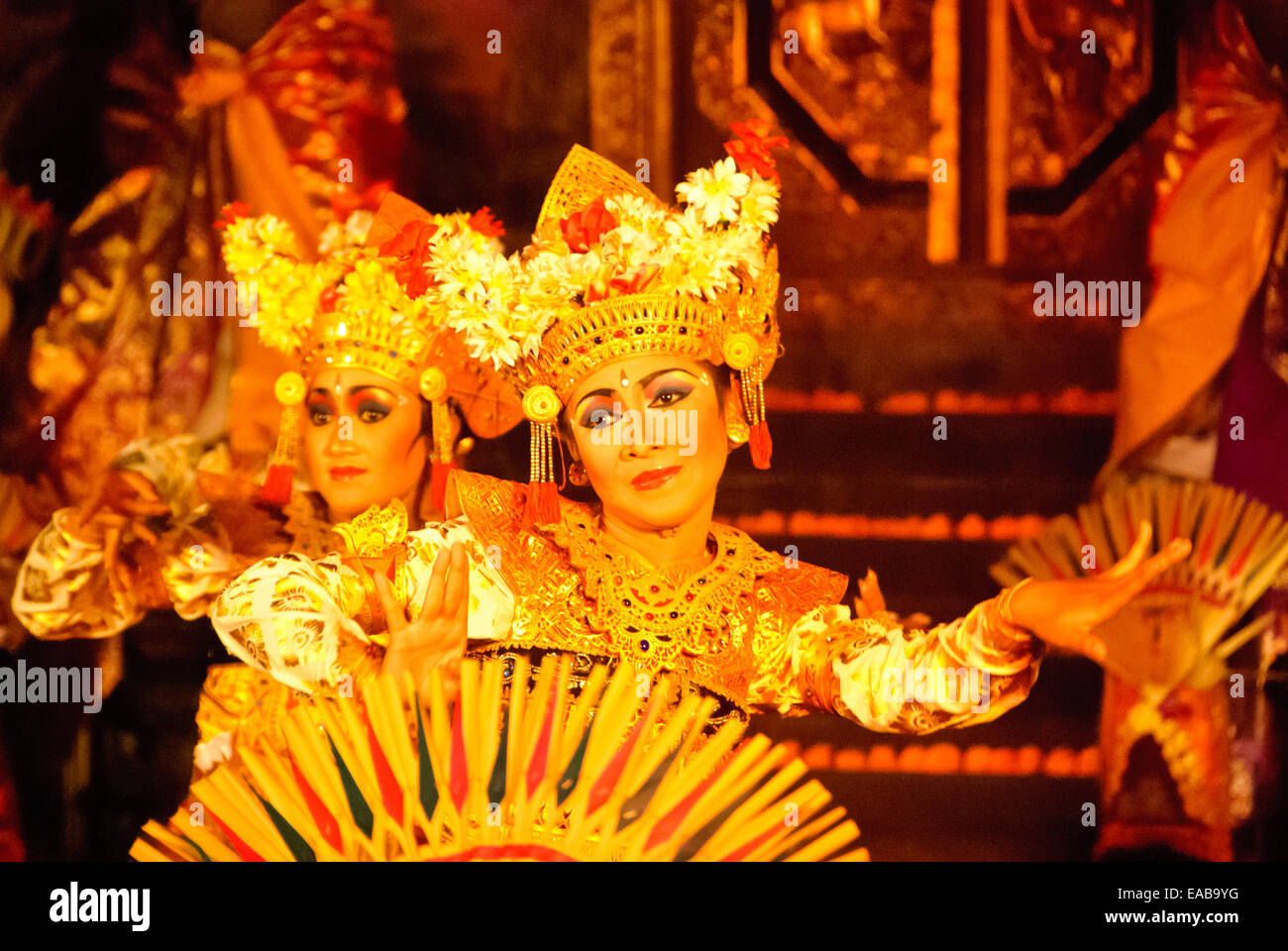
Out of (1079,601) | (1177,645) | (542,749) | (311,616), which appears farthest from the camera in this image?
(1177,645)

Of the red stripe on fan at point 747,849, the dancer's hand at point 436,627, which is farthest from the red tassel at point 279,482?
the red stripe on fan at point 747,849

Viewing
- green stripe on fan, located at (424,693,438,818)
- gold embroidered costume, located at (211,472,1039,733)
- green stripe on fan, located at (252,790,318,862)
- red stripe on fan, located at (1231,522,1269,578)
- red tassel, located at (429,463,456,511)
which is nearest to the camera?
gold embroidered costume, located at (211,472,1039,733)

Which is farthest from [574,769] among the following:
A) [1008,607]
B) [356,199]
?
[356,199]

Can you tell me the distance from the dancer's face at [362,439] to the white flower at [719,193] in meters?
0.84

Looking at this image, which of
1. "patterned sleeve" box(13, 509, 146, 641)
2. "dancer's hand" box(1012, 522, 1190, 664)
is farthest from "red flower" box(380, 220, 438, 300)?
"dancer's hand" box(1012, 522, 1190, 664)

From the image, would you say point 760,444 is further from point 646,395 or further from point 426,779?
point 426,779

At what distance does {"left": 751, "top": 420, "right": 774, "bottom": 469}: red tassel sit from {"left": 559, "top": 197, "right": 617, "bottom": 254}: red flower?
1.78 ft

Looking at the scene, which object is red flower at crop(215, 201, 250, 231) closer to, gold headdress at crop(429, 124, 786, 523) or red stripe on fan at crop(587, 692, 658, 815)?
gold headdress at crop(429, 124, 786, 523)

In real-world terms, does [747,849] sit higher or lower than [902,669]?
lower

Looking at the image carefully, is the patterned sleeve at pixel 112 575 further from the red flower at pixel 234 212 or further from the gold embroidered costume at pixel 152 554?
the red flower at pixel 234 212

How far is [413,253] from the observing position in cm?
370

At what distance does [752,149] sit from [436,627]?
1.24 m

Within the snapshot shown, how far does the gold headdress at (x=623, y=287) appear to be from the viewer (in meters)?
3.61

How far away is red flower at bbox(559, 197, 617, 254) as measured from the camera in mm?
3641
